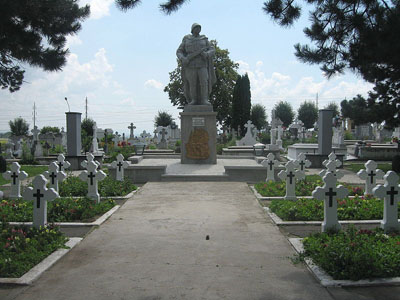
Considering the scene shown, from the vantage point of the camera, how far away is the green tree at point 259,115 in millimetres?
59775

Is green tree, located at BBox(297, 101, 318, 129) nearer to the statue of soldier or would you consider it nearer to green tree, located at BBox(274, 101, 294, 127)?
green tree, located at BBox(274, 101, 294, 127)

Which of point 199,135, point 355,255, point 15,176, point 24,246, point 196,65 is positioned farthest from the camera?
point 196,65

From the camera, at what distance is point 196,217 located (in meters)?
7.11

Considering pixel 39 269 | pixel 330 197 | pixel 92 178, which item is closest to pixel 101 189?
pixel 92 178

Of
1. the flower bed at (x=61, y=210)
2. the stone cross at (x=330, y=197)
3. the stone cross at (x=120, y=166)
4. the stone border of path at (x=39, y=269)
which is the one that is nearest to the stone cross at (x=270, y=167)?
the stone cross at (x=120, y=166)

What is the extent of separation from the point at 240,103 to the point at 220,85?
3.13m

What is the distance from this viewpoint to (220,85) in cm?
4553

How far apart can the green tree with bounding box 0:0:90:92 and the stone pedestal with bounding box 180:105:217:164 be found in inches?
300

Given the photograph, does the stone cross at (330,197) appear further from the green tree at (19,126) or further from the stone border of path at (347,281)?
the green tree at (19,126)

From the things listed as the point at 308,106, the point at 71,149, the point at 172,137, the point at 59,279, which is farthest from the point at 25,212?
the point at 308,106

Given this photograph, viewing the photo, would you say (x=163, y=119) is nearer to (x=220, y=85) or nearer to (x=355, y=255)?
(x=220, y=85)

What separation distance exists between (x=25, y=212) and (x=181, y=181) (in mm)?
5489

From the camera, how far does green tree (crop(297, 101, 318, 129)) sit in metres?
69.1

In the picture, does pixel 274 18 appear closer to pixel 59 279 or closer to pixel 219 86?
pixel 59 279
